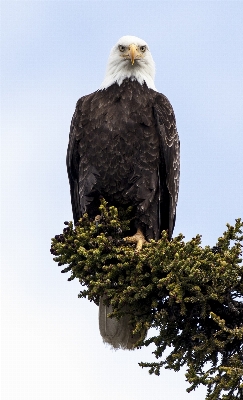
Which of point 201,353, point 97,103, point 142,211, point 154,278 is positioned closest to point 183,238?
point 154,278

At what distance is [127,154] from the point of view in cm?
839

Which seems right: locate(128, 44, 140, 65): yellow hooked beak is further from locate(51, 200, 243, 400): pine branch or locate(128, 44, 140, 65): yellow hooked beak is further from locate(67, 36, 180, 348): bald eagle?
locate(51, 200, 243, 400): pine branch

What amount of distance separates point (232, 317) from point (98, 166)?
2.61m

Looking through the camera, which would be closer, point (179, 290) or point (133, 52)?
point (179, 290)

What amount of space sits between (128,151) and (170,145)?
55 cm

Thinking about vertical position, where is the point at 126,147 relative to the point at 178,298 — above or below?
above

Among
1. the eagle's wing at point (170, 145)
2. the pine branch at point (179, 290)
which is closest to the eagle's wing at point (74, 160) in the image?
the eagle's wing at point (170, 145)

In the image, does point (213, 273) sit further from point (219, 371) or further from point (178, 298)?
point (219, 371)

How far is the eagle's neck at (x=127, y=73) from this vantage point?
8.97 metres

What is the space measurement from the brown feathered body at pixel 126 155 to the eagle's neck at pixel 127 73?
8cm

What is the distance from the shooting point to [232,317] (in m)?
6.48

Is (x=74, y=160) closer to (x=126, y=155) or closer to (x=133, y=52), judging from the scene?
(x=126, y=155)

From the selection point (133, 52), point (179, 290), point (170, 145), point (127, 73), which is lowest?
point (179, 290)

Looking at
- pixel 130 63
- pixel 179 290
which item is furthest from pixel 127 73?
pixel 179 290
